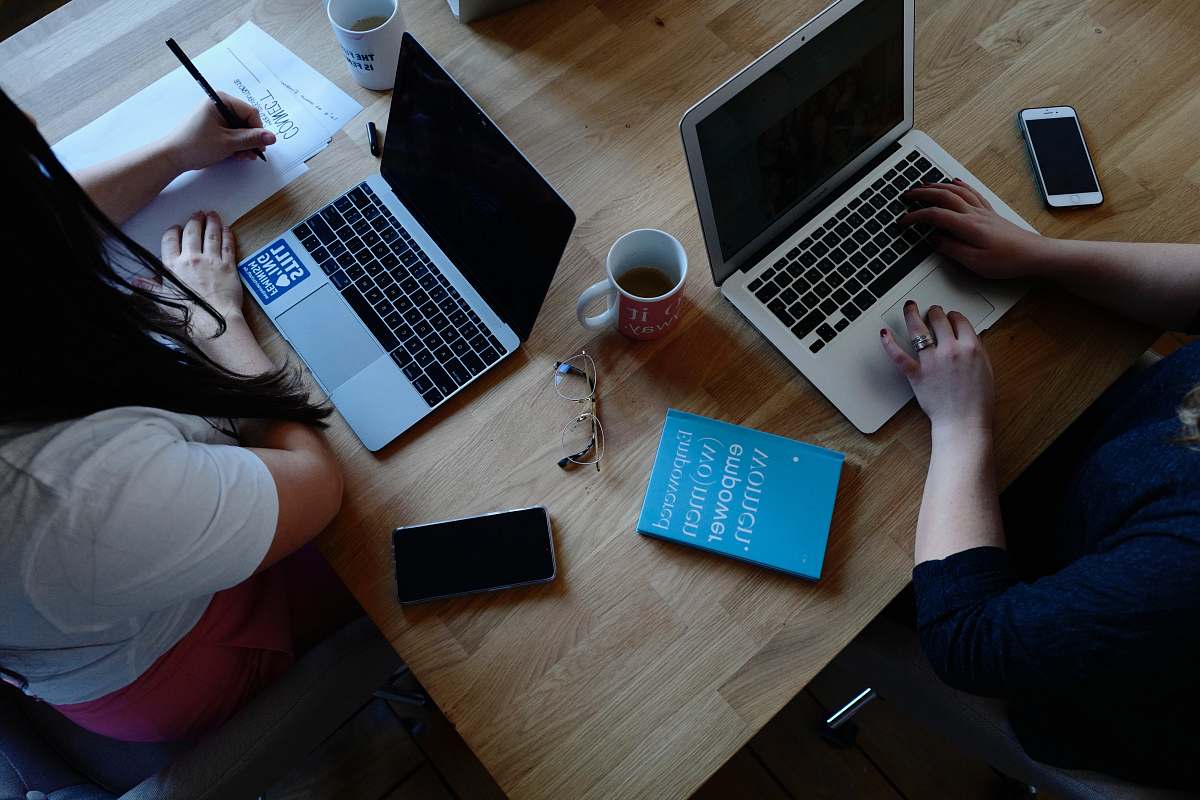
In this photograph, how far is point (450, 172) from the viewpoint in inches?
36.0

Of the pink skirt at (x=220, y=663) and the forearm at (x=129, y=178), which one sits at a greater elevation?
the forearm at (x=129, y=178)

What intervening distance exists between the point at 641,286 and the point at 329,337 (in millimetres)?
381

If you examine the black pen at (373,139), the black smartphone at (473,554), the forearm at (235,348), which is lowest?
the black smartphone at (473,554)

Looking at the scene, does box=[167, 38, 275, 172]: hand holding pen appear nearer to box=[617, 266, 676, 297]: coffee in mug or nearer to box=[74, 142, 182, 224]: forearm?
box=[74, 142, 182, 224]: forearm

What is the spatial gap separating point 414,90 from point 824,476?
651 mm

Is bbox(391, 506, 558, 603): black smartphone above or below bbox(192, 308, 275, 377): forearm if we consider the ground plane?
below

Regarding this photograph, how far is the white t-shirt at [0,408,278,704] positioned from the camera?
0.62 meters

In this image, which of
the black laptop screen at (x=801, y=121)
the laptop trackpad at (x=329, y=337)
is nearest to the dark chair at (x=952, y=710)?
the black laptop screen at (x=801, y=121)

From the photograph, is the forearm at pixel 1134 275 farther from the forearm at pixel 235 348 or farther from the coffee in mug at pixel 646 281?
the forearm at pixel 235 348

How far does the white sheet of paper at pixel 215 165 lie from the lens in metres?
1.03

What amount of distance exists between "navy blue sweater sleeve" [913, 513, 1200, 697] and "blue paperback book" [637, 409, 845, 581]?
0.42ft

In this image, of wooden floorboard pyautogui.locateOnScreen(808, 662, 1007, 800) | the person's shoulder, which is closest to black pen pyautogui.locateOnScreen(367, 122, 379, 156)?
the person's shoulder

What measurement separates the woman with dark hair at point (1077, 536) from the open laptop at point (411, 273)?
0.47 m

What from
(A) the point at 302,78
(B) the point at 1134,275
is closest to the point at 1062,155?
(B) the point at 1134,275
